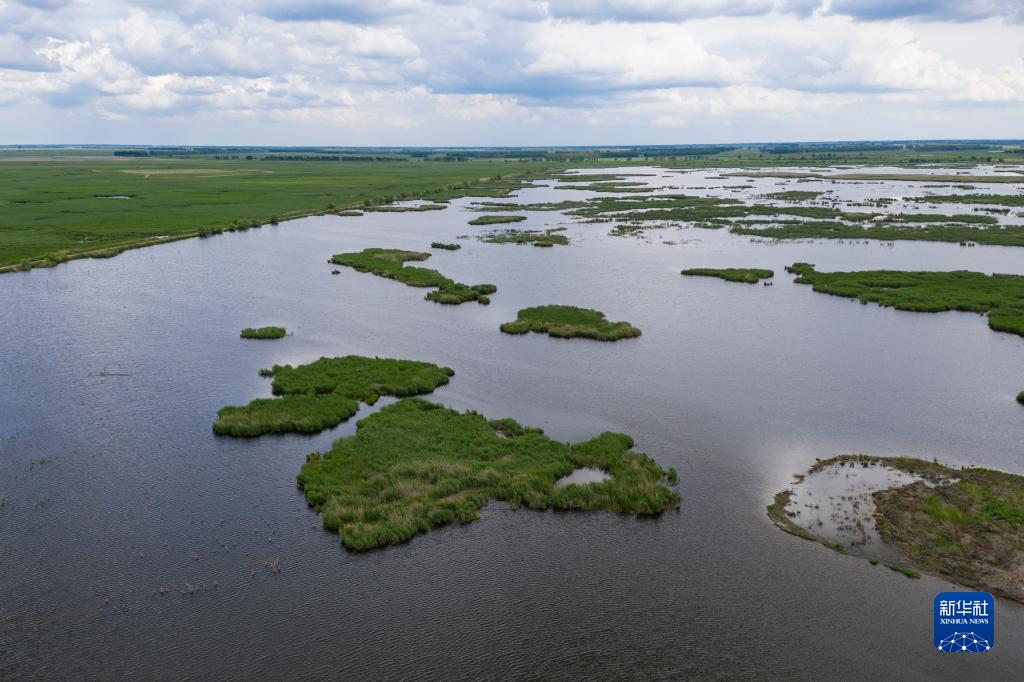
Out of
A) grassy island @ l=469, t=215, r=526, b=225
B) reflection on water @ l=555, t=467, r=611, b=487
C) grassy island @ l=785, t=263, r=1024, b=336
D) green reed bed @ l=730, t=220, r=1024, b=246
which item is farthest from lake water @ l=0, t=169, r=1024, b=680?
grassy island @ l=469, t=215, r=526, b=225

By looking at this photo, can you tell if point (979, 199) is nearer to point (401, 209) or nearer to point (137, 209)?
point (401, 209)

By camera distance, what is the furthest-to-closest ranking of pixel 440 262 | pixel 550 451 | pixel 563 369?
1. pixel 440 262
2. pixel 563 369
3. pixel 550 451

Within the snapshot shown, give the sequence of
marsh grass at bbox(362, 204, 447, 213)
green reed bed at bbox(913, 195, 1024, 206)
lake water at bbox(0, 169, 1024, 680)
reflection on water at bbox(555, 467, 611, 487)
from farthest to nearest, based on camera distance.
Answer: marsh grass at bbox(362, 204, 447, 213)
green reed bed at bbox(913, 195, 1024, 206)
reflection on water at bbox(555, 467, 611, 487)
lake water at bbox(0, 169, 1024, 680)

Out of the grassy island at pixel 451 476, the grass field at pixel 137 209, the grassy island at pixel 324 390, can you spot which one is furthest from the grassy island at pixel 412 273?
the grass field at pixel 137 209

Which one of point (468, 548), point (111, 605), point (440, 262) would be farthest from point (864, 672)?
point (440, 262)

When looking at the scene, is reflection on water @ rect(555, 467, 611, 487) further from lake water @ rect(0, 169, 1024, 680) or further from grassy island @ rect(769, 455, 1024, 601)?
grassy island @ rect(769, 455, 1024, 601)

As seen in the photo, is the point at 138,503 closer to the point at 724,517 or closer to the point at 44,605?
the point at 44,605

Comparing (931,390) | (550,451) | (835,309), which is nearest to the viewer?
(550,451)
